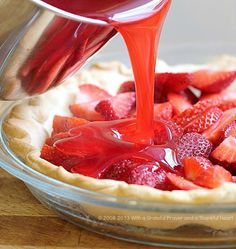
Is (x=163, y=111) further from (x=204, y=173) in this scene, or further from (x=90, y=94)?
(x=204, y=173)

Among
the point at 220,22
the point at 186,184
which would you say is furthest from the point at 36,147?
the point at 220,22

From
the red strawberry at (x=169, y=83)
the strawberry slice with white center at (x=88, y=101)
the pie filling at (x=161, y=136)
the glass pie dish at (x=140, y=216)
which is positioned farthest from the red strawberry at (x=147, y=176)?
the red strawberry at (x=169, y=83)

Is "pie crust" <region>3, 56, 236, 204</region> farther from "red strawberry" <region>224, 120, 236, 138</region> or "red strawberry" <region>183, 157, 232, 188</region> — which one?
"red strawberry" <region>224, 120, 236, 138</region>

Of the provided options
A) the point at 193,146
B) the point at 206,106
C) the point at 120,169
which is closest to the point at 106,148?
the point at 120,169

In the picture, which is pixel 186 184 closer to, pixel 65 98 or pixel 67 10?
pixel 67 10

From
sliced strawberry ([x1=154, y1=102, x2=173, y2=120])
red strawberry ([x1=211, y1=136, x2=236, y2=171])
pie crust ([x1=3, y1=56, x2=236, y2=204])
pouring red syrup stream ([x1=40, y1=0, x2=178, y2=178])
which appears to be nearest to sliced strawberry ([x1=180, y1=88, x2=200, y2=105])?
sliced strawberry ([x1=154, y1=102, x2=173, y2=120])

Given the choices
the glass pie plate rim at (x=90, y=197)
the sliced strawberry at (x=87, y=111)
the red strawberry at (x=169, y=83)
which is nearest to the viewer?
the glass pie plate rim at (x=90, y=197)

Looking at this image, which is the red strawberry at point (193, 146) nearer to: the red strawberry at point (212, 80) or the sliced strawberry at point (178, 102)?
the sliced strawberry at point (178, 102)
